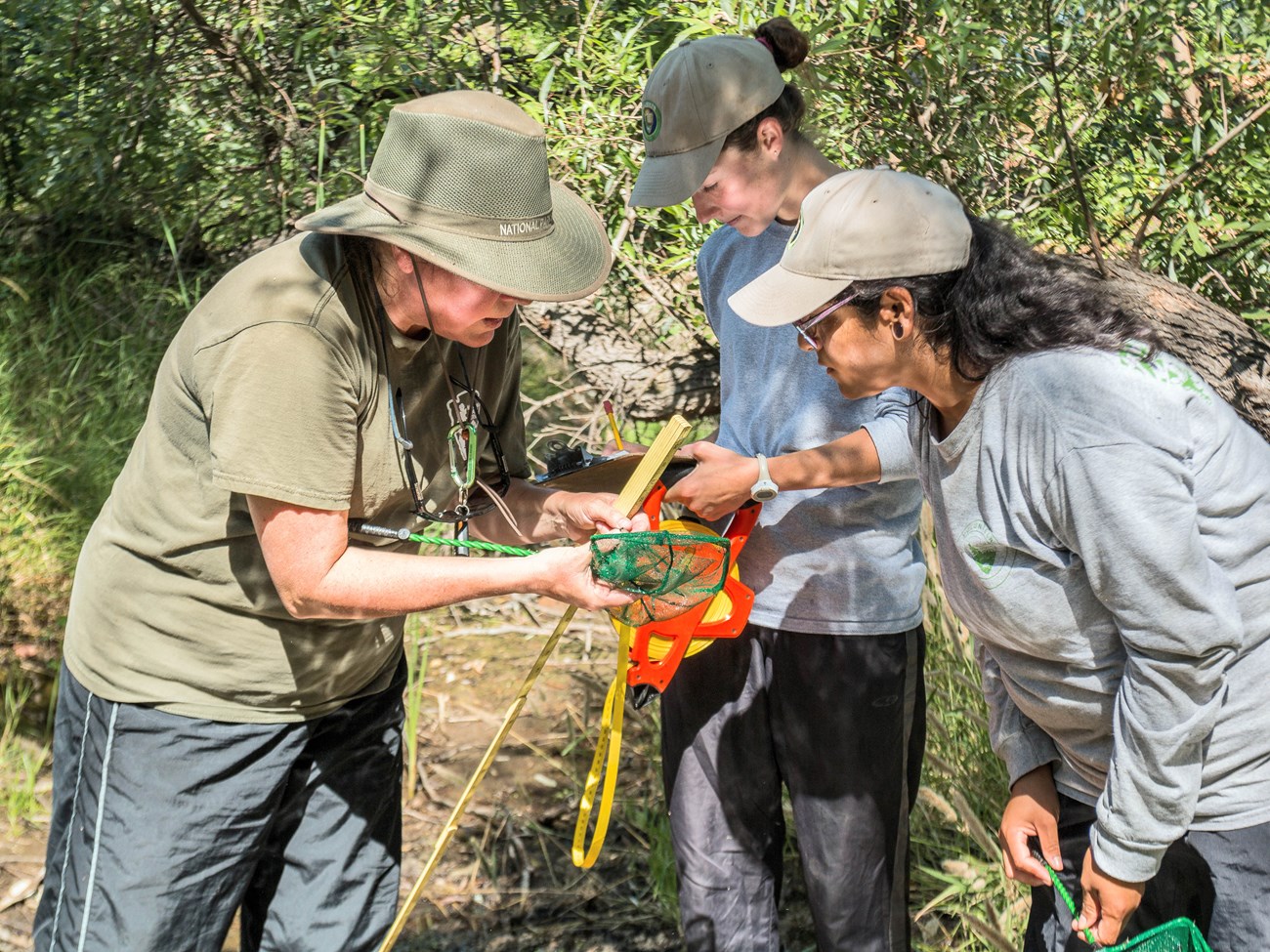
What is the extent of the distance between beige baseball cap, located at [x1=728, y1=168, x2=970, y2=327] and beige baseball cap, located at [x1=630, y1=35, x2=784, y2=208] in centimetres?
60

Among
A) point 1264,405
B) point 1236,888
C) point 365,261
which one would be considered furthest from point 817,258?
point 1264,405

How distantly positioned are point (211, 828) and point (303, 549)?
590 millimetres

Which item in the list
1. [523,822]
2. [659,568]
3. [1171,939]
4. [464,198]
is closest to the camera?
[1171,939]

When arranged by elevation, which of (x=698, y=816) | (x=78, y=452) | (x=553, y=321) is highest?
(x=553, y=321)

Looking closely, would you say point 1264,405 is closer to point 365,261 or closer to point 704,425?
point 365,261

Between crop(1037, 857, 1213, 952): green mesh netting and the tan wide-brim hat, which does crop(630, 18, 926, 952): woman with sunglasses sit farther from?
crop(1037, 857, 1213, 952): green mesh netting

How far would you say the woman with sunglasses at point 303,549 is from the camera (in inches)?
72.3

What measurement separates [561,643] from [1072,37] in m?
2.76

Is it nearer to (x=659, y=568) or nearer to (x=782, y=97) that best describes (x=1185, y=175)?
(x=782, y=97)

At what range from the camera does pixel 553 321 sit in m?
3.88

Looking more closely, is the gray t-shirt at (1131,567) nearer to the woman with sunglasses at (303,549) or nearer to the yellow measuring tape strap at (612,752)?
the woman with sunglasses at (303,549)

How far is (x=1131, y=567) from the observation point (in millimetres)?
1521

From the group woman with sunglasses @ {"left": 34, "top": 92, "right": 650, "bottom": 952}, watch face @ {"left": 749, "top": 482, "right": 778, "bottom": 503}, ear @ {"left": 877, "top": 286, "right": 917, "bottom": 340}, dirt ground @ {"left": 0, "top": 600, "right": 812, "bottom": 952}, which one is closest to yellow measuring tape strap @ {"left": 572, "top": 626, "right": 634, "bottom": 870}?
woman with sunglasses @ {"left": 34, "top": 92, "right": 650, "bottom": 952}

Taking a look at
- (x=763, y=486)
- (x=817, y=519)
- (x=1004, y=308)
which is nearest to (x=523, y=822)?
(x=817, y=519)
